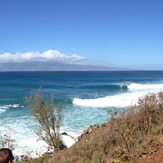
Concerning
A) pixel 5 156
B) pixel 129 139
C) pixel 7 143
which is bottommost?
pixel 7 143

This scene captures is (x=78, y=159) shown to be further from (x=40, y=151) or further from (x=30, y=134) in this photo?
(x=30, y=134)

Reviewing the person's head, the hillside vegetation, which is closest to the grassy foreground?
the hillside vegetation

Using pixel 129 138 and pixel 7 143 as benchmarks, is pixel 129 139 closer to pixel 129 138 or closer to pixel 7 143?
pixel 129 138

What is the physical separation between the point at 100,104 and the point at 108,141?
1431 inches

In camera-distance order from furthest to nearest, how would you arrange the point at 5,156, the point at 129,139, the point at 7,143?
the point at 7,143
the point at 129,139
the point at 5,156

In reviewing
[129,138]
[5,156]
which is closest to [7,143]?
[129,138]

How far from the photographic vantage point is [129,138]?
907 cm

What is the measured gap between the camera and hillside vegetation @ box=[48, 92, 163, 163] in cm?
848

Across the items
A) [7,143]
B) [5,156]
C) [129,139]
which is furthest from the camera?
[7,143]

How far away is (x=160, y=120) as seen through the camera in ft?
34.4

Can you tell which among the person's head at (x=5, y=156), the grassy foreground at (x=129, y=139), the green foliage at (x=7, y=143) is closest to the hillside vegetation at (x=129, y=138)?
the grassy foreground at (x=129, y=139)

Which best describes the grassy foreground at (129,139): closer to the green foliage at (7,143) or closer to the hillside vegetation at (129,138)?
the hillside vegetation at (129,138)

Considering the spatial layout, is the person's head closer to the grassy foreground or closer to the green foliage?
the grassy foreground

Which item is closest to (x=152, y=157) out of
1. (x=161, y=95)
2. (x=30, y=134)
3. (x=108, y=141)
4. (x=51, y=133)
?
(x=108, y=141)
